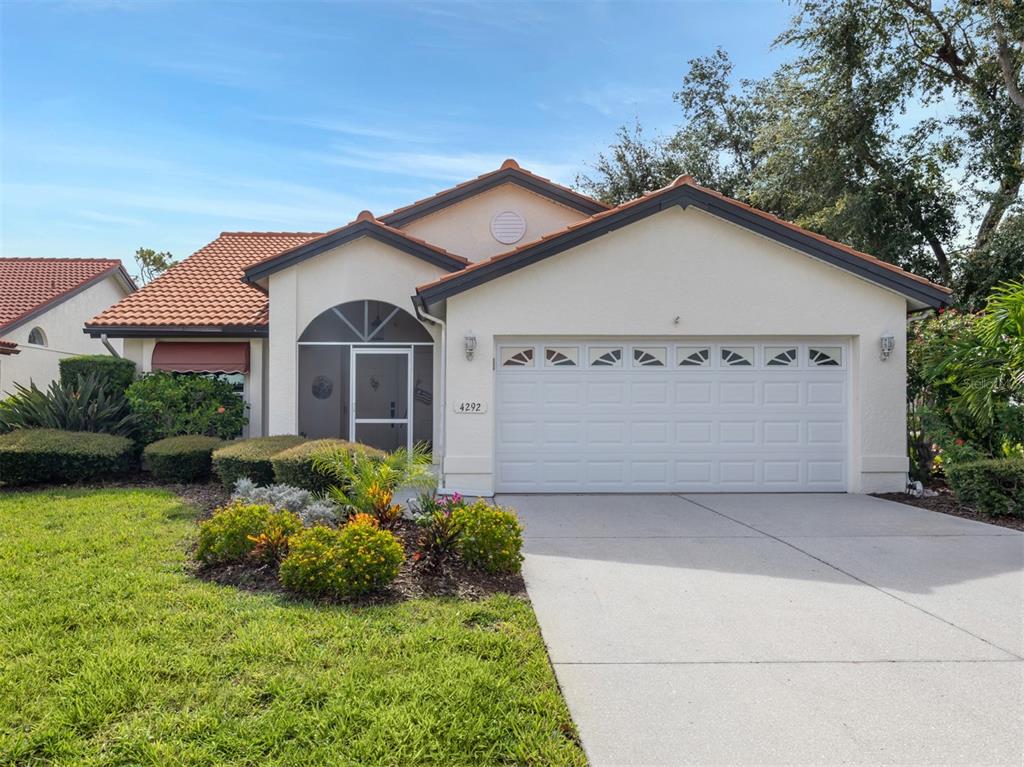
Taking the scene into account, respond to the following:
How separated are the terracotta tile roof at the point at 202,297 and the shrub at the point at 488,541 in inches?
369

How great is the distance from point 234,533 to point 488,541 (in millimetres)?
2586

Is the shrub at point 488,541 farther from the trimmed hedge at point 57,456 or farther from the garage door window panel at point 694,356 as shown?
the trimmed hedge at point 57,456

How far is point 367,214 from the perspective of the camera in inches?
541

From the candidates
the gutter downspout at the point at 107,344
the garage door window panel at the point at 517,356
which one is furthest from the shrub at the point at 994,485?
the gutter downspout at the point at 107,344

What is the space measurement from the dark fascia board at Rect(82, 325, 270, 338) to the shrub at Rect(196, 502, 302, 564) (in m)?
8.04

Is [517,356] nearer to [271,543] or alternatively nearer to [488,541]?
[488,541]

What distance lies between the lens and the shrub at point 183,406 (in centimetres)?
1369

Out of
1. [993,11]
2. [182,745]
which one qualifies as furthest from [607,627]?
[993,11]

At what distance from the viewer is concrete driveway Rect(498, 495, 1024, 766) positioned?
146 inches

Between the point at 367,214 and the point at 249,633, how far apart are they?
1040 centimetres

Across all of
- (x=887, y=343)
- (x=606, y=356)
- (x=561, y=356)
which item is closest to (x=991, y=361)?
(x=887, y=343)

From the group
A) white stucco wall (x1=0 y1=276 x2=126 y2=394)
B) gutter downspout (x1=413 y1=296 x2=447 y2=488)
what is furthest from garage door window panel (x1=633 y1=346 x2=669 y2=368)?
white stucco wall (x1=0 y1=276 x2=126 y2=394)

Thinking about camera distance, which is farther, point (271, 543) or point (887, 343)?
point (887, 343)

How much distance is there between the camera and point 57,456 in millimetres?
11805
